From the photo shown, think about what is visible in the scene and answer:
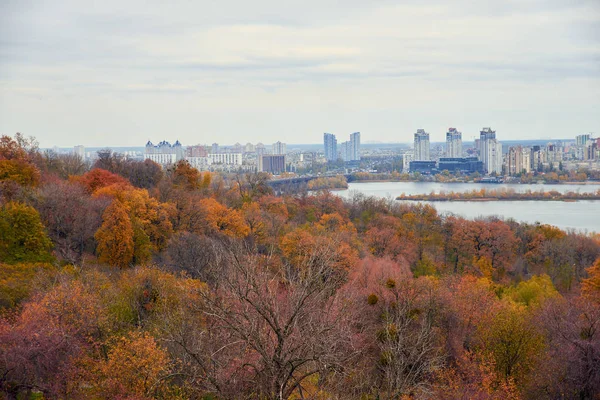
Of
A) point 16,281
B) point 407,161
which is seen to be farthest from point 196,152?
point 16,281

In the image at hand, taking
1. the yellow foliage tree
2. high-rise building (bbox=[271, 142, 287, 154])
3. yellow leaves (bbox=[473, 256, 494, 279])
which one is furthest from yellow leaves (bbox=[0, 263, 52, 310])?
high-rise building (bbox=[271, 142, 287, 154])

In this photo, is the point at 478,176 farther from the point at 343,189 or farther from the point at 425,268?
the point at 425,268

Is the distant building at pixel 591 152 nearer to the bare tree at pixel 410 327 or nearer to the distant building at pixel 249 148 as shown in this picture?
the distant building at pixel 249 148

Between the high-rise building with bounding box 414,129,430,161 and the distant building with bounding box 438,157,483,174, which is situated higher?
the high-rise building with bounding box 414,129,430,161

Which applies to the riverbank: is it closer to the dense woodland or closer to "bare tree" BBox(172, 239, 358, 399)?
the dense woodland

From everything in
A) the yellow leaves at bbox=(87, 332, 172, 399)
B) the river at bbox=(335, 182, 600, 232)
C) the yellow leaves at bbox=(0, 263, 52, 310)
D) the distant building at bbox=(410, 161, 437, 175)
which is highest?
the distant building at bbox=(410, 161, 437, 175)

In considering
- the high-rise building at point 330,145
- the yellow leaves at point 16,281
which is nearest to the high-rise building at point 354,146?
the high-rise building at point 330,145
